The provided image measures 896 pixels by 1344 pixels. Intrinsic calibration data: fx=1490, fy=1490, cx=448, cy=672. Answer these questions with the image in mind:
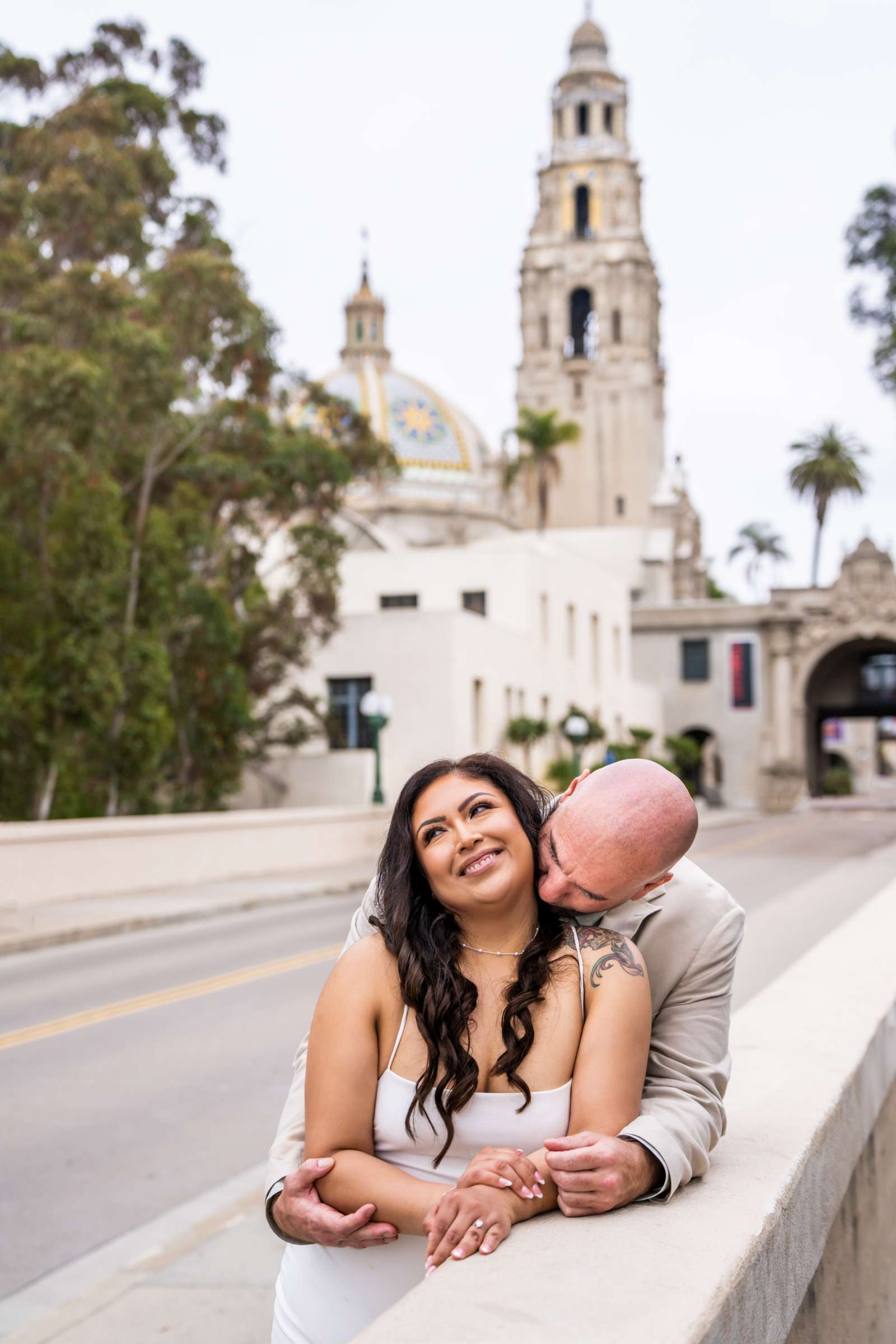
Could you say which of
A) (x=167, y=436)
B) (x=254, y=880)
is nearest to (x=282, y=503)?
(x=167, y=436)

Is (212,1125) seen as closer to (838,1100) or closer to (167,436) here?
(838,1100)

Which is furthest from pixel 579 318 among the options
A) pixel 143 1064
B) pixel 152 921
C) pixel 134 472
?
pixel 143 1064

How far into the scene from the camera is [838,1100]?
349 centimetres

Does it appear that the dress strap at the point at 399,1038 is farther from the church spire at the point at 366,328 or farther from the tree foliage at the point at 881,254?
the church spire at the point at 366,328

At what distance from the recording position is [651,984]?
3109mm

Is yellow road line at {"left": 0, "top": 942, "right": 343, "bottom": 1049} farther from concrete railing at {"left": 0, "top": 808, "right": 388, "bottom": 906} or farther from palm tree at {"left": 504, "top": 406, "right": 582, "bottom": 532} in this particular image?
palm tree at {"left": 504, "top": 406, "right": 582, "bottom": 532}

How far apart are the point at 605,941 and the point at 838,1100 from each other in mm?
986

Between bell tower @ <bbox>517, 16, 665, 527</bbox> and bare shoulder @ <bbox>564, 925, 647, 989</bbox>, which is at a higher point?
bell tower @ <bbox>517, 16, 665, 527</bbox>

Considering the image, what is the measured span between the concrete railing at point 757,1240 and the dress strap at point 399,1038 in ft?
1.29

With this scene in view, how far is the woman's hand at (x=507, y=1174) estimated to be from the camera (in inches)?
102

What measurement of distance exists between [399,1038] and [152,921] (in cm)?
1574

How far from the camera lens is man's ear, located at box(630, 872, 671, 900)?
2980mm

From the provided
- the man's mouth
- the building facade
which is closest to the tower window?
the building facade

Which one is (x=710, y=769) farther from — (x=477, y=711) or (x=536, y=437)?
(x=477, y=711)
